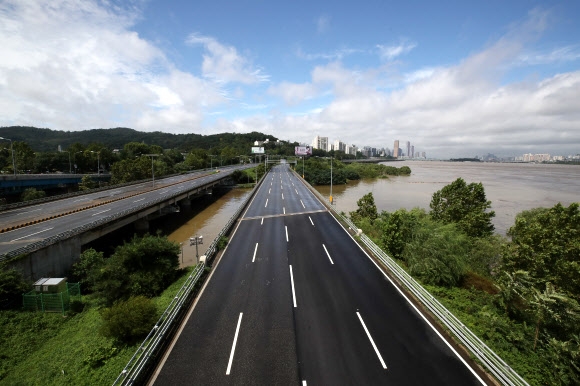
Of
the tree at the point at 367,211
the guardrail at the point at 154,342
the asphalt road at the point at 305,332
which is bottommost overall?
the asphalt road at the point at 305,332

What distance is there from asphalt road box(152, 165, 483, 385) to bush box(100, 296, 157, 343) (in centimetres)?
175

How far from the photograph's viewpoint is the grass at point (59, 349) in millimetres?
12211

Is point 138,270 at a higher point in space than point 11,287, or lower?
higher

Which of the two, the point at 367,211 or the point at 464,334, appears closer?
the point at 464,334

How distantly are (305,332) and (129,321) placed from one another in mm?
8237

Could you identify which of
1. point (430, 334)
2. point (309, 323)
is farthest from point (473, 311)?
point (309, 323)

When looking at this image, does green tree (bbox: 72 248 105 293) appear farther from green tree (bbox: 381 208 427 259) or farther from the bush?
green tree (bbox: 381 208 427 259)

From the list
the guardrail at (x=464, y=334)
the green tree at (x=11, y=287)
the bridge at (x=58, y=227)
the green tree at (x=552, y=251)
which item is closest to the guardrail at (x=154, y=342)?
the green tree at (x=11, y=287)

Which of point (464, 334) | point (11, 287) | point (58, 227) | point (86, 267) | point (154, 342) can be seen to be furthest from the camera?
point (58, 227)

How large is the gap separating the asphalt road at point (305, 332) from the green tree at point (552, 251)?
368 inches

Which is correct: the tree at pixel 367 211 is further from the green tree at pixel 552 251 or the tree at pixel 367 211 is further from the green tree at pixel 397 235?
the green tree at pixel 552 251

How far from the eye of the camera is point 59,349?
48.5 ft

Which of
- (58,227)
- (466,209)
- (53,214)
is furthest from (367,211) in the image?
(53,214)

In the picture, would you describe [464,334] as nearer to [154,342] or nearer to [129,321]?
[154,342]
